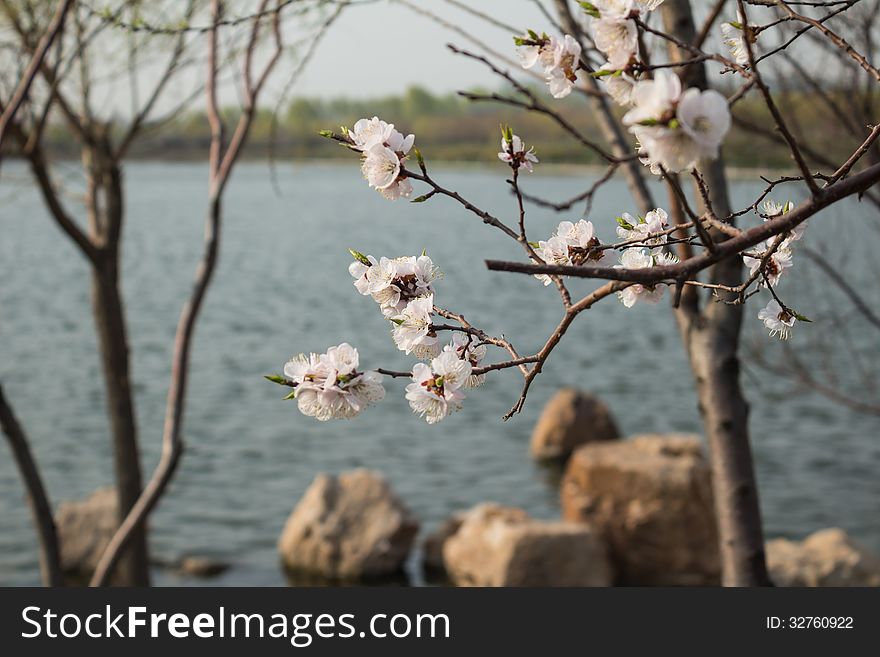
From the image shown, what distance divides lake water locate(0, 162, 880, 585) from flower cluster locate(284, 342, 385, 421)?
3.73 m

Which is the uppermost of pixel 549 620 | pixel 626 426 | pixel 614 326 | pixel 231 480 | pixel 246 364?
pixel 614 326

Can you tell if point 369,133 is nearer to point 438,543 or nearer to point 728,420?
point 728,420

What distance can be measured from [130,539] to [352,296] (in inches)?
700

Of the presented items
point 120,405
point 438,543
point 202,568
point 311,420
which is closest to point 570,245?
point 120,405

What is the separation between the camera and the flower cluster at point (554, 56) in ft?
4.78

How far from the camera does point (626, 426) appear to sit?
12578mm

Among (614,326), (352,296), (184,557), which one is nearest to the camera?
(184,557)

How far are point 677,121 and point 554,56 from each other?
458 millimetres

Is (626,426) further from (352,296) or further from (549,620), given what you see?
(352,296)

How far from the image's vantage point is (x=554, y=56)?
4.80 ft

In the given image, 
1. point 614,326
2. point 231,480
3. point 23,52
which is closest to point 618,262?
point 23,52

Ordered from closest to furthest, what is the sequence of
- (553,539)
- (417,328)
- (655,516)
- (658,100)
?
1. (658,100)
2. (417,328)
3. (553,539)
4. (655,516)

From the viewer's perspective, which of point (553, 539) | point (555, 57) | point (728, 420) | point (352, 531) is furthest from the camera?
point (352, 531)

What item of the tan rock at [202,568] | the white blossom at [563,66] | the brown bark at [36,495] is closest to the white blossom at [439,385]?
the white blossom at [563,66]
